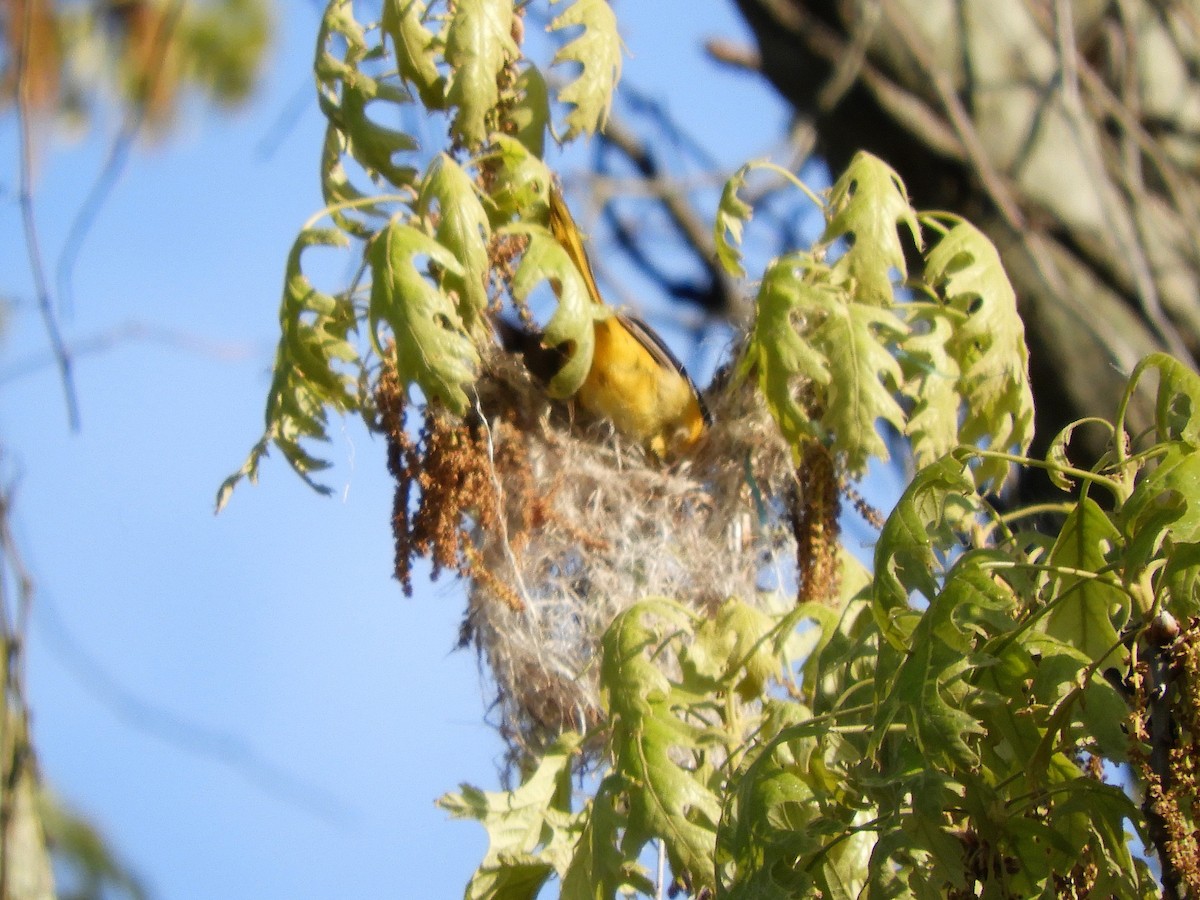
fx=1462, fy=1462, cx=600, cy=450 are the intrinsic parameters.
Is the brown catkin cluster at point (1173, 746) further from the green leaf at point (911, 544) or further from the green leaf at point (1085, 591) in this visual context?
the green leaf at point (911, 544)

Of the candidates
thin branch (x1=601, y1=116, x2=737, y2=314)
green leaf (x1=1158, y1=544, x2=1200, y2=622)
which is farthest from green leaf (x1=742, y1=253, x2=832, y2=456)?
thin branch (x1=601, y1=116, x2=737, y2=314)

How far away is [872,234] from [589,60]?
28.2 inches

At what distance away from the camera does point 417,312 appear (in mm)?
2584

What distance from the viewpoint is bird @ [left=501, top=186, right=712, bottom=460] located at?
3740mm

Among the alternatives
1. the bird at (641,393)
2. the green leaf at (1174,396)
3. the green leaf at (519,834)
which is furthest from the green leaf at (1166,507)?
the bird at (641,393)

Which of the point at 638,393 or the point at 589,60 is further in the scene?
the point at 638,393

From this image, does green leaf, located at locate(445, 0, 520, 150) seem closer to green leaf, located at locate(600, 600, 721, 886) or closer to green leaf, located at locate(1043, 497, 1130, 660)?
green leaf, located at locate(600, 600, 721, 886)

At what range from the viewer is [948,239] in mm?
2830

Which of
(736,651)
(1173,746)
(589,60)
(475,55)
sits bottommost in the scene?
(1173,746)

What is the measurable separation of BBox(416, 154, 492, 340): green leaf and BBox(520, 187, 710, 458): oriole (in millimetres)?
1009

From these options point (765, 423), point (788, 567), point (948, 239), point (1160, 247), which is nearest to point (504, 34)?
point (948, 239)

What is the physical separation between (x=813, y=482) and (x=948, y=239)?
547 millimetres

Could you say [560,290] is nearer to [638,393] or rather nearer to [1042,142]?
[638,393]

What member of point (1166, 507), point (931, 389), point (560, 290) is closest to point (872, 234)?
point (931, 389)
